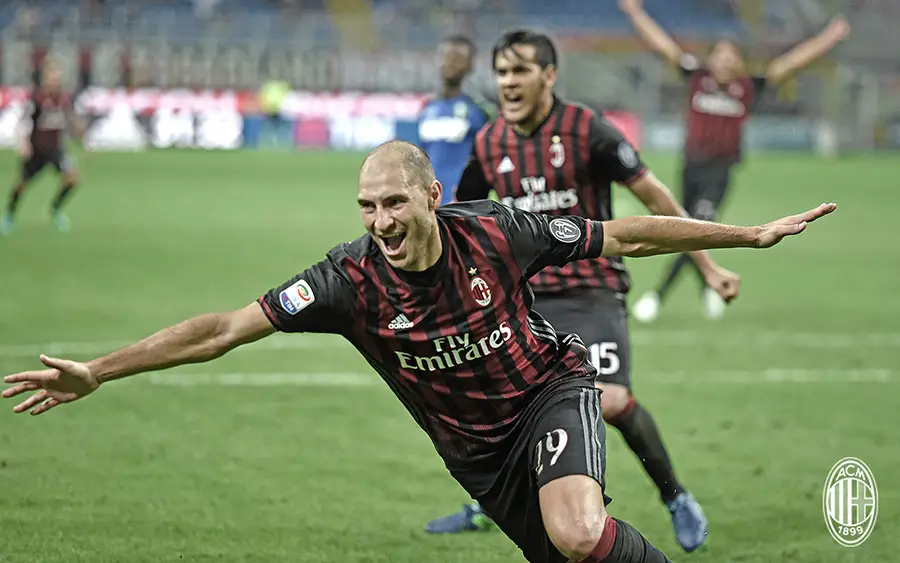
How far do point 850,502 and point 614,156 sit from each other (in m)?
2.19

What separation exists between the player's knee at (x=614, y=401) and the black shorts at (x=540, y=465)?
1185mm

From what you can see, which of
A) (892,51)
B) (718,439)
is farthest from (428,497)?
(892,51)

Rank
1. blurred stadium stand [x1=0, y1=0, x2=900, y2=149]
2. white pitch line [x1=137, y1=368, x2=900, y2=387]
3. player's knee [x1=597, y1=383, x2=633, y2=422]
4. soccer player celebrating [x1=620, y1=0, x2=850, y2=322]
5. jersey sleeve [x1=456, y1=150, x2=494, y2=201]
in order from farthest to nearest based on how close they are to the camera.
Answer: blurred stadium stand [x1=0, y1=0, x2=900, y2=149], soccer player celebrating [x1=620, y1=0, x2=850, y2=322], white pitch line [x1=137, y1=368, x2=900, y2=387], jersey sleeve [x1=456, y1=150, x2=494, y2=201], player's knee [x1=597, y1=383, x2=633, y2=422]

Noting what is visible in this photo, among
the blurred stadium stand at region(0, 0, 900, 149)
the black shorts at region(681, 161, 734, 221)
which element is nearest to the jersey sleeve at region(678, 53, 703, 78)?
the black shorts at region(681, 161, 734, 221)

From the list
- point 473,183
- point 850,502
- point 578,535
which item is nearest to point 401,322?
point 578,535

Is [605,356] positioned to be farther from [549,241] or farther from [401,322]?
[401,322]

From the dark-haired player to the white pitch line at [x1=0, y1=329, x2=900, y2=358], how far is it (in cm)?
501

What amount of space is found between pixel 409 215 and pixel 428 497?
2772 mm

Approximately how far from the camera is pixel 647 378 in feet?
32.8

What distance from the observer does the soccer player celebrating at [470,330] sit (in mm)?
4539

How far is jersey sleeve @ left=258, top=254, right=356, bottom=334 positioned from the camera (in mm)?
4672

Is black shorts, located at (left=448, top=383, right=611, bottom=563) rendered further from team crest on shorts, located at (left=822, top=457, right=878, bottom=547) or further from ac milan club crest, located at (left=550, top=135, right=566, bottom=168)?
team crest on shorts, located at (left=822, top=457, right=878, bottom=547)

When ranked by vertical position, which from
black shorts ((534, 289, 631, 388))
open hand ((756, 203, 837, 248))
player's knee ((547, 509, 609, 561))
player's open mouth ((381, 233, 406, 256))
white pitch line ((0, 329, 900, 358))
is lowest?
white pitch line ((0, 329, 900, 358))

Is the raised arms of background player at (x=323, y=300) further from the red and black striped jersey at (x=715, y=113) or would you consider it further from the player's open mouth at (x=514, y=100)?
the red and black striped jersey at (x=715, y=113)
